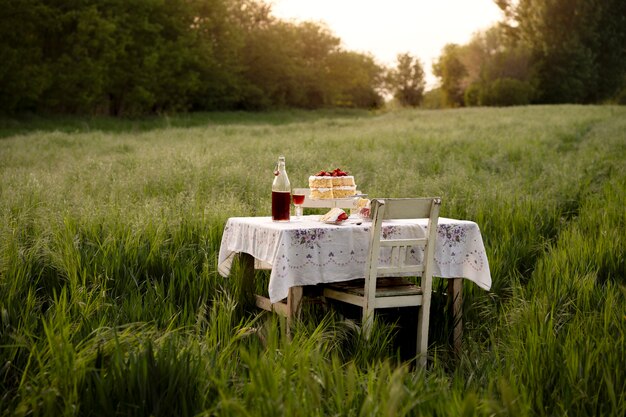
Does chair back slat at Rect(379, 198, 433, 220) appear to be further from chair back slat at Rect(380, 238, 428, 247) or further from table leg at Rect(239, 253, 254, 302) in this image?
table leg at Rect(239, 253, 254, 302)

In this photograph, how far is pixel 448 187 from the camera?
10625 millimetres

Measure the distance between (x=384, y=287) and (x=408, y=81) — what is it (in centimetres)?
8468

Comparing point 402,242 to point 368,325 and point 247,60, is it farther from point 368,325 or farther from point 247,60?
point 247,60

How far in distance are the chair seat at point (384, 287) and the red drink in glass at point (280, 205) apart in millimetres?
598

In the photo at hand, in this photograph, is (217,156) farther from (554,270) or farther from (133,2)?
(133,2)

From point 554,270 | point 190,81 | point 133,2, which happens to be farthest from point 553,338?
point 190,81

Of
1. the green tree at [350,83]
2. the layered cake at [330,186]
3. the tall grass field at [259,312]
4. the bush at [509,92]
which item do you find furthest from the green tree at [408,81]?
the layered cake at [330,186]

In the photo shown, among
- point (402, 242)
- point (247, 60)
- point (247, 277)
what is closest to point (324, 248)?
point (402, 242)

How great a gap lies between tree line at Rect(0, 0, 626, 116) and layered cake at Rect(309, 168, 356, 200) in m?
27.5

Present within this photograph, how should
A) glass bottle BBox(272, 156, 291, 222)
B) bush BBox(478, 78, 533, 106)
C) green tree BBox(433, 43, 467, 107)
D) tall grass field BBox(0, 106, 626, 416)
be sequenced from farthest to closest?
green tree BBox(433, 43, 467, 107) < bush BBox(478, 78, 533, 106) < glass bottle BBox(272, 156, 291, 222) < tall grass field BBox(0, 106, 626, 416)

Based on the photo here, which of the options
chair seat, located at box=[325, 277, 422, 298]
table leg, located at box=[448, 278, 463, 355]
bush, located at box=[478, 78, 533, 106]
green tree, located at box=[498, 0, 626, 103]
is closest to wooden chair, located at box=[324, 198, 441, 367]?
chair seat, located at box=[325, 277, 422, 298]

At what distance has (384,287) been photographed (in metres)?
5.23

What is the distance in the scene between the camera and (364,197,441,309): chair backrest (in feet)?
15.4

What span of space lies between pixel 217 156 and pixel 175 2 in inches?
1273
